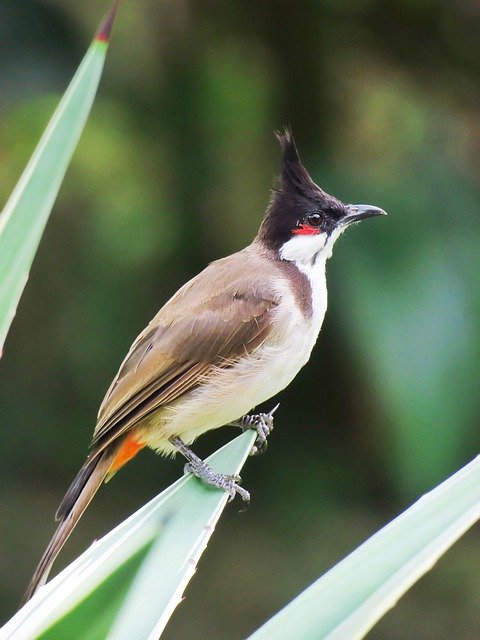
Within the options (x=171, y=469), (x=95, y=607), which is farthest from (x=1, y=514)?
(x=95, y=607)

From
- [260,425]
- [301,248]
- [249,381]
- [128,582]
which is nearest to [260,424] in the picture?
[260,425]

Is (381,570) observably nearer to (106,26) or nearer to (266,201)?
(106,26)

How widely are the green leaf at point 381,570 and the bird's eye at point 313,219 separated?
146 cm

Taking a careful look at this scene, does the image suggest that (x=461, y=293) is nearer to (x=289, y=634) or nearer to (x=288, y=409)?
(x=288, y=409)

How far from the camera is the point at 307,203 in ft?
8.63

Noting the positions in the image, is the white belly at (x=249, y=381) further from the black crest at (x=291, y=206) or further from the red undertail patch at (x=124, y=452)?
the black crest at (x=291, y=206)

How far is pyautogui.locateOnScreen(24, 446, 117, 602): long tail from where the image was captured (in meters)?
1.95

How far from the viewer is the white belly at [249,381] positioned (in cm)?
235

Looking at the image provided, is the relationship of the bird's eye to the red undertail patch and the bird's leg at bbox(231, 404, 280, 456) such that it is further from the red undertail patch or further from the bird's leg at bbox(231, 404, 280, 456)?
the red undertail patch

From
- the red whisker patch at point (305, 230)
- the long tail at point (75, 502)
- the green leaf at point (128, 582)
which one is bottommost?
the long tail at point (75, 502)

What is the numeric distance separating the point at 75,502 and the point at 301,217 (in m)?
0.93

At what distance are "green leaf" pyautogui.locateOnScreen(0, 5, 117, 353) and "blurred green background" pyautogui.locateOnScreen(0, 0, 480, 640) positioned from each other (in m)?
2.03

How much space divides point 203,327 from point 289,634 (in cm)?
129

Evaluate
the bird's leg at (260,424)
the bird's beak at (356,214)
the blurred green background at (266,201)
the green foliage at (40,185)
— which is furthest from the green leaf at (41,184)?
the blurred green background at (266,201)
